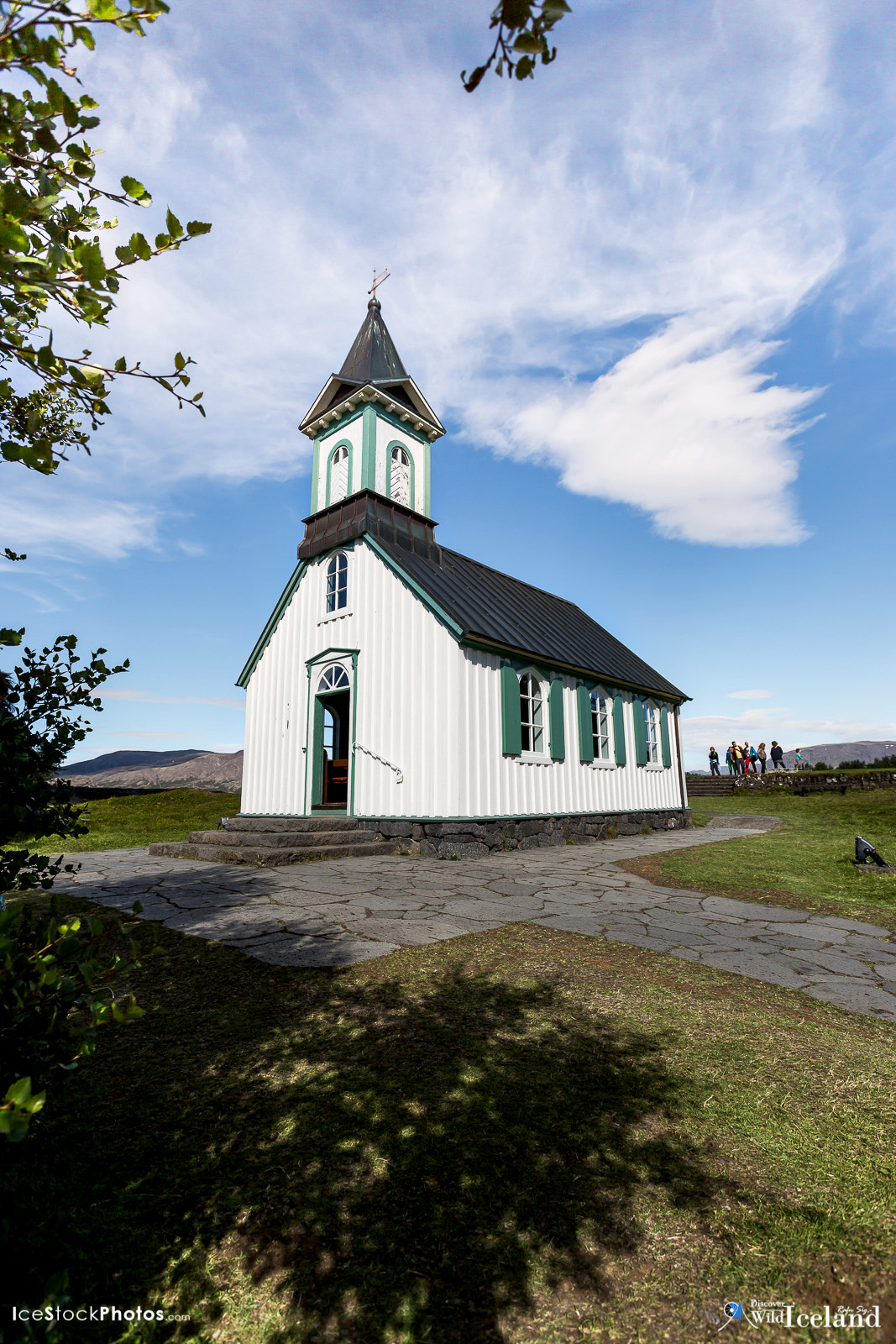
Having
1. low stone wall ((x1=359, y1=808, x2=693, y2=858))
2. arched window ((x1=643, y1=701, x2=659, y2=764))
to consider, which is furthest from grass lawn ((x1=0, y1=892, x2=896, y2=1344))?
arched window ((x1=643, y1=701, x2=659, y2=764))

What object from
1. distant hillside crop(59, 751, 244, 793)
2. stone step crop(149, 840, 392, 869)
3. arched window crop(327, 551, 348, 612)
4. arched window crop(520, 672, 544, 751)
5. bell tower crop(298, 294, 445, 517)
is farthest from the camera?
distant hillside crop(59, 751, 244, 793)

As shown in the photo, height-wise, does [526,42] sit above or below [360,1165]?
above

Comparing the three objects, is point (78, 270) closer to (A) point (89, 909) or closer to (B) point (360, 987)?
(B) point (360, 987)

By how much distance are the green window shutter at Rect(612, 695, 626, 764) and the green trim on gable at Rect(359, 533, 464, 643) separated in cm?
608

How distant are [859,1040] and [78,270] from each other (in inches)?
167

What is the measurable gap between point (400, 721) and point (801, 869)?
638 centimetres

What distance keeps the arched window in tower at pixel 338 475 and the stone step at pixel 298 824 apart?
6.58m

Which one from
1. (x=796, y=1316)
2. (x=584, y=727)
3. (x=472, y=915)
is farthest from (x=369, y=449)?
(x=796, y=1316)

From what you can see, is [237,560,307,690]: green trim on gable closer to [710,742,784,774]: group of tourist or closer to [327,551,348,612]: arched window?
[327,551,348,612]: arched window

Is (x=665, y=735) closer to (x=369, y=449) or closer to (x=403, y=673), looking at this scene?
(x=403, y=673)

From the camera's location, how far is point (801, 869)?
802 cm

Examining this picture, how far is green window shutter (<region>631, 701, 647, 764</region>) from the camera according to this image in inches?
621

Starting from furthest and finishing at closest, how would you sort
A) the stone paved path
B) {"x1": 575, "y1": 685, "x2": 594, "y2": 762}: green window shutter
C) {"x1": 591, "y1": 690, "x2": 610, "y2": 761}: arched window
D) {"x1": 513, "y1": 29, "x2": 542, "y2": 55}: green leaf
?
1. {"x1": 591, "y1": 690, "x2": 610, "y2": 761}: arched window
2. {"x1": 575, "y1": 685, "x2": 594, "y2": 762}: green window shutter
3. the stone paved path
4. {"x1": 513, "y1": 29, "x2": 542, "y2": 55}: green leaf

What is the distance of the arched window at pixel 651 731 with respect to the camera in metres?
16.5
